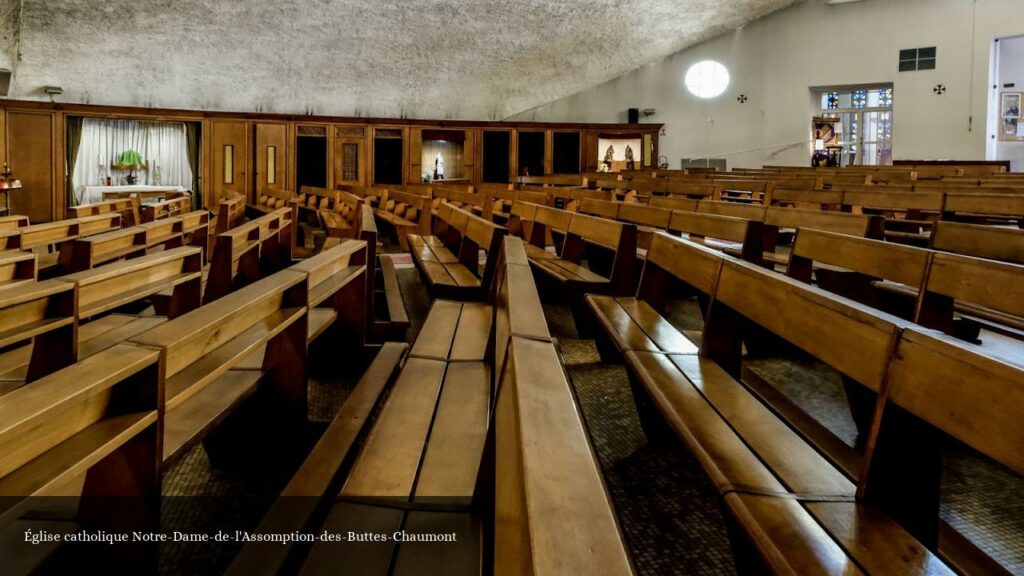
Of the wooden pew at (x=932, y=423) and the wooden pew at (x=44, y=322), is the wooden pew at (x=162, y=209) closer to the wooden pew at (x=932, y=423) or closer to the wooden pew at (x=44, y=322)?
the wooden pew at (x=44, y=322)

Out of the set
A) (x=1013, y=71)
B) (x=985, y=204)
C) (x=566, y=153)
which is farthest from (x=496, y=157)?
(x=985, y=204)

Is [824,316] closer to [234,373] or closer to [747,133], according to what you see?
[234,373]

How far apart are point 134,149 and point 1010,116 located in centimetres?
1592

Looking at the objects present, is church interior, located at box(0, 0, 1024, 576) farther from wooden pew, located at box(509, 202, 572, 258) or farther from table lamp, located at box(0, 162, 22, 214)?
table lamp, located at box(0, 162, 22, 214)

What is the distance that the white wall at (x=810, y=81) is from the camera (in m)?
10.9

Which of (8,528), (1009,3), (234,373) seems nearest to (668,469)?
(234,373)

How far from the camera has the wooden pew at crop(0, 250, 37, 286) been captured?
2039mm

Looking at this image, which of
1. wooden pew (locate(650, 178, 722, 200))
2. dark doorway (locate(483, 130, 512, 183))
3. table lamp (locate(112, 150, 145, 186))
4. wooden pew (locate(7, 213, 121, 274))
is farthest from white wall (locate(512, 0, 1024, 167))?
wooden pew (locate(7, 213, 121, 274))

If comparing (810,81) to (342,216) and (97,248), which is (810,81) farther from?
(97,248)

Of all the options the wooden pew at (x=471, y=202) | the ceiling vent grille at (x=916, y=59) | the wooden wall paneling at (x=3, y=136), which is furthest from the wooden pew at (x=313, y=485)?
the ceiling vent grille at (x=916, y=59)

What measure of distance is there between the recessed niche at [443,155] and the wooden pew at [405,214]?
5.75 metres

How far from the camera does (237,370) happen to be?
1.78 meters

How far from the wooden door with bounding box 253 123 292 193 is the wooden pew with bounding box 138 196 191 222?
5203 mm

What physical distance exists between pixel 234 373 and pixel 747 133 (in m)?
13.3
